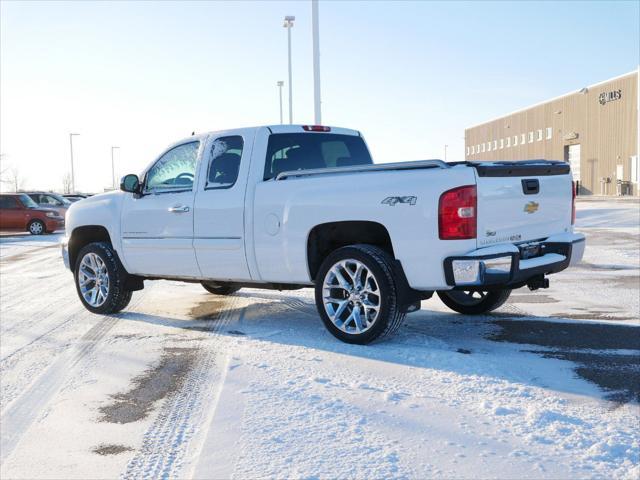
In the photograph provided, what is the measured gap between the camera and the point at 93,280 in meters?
7.82

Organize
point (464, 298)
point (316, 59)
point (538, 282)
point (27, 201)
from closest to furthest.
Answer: point (538, 282) → point (464, 298) → point (316, 59) → point (27, 201)

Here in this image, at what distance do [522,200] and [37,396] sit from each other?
3925mm

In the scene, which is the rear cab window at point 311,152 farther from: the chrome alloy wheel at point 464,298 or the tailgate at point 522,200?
the tailgate at point 522,200

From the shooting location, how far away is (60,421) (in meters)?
4.04

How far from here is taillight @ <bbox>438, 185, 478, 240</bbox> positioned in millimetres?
4996

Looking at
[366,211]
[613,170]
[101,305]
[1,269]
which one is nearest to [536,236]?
[366,211]

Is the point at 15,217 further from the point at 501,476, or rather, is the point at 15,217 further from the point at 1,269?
the point at 501,476

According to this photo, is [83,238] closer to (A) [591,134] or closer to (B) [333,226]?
(B) [333,226]

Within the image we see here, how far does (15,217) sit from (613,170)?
49.3 metres

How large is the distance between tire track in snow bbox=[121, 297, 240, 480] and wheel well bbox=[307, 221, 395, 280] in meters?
1.27

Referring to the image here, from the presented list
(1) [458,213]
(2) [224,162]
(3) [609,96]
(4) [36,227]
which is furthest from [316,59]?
(3) [609,96]

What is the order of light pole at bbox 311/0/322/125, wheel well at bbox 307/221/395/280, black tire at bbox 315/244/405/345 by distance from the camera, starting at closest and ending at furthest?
black tire at bbox 315/244/405/345, wheel well at bbox 307/221/395/280, light pole at bbox 311/0/322/125

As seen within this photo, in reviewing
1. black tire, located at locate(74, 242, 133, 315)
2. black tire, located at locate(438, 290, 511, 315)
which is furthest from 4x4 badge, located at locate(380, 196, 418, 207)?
black tire, located at locate(74, 242, 133, 315)

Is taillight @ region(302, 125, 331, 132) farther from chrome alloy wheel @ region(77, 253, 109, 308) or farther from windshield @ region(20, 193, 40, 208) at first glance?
windshield @ region(20, 193, 40, 208)
